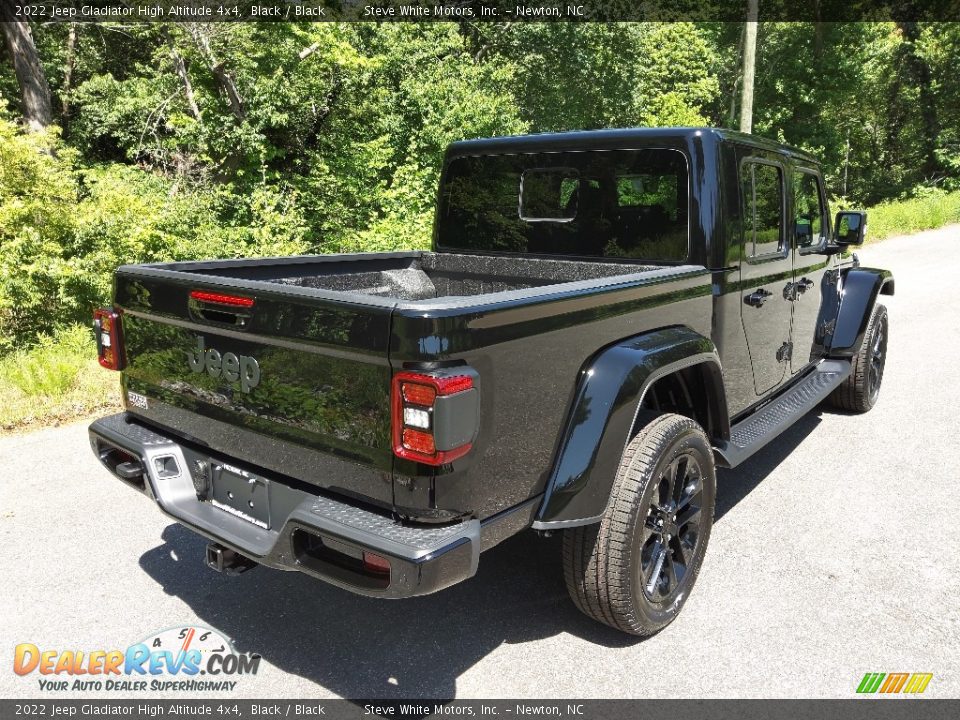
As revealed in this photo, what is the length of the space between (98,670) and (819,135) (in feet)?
118

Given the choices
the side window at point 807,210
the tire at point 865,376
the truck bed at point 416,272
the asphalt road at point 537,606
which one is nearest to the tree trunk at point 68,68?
the asphalt road at point 537,606

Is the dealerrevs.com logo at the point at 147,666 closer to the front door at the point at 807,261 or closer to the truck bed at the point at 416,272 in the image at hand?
the truck bed at the point at 416,272

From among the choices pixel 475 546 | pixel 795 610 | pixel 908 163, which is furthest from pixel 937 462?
pixel 908 163

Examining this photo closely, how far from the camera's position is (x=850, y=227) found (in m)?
5.04

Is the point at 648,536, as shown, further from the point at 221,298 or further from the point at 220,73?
the point at 220,73

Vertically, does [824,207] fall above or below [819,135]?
below

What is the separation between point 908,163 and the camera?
36.5m

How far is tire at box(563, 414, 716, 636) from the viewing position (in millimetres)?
2693

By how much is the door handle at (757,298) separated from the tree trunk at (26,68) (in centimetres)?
1310

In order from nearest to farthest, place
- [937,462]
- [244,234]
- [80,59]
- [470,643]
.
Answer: [470,643]
[937,462]
[244,234]
[80,59]

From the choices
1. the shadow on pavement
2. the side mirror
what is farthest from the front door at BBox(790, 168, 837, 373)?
the shadow on pavement

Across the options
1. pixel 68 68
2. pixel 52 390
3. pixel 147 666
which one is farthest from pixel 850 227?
pixel 68 68

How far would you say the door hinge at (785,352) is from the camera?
4.37 m

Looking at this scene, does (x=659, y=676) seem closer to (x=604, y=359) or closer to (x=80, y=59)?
(x=604, y=359)
